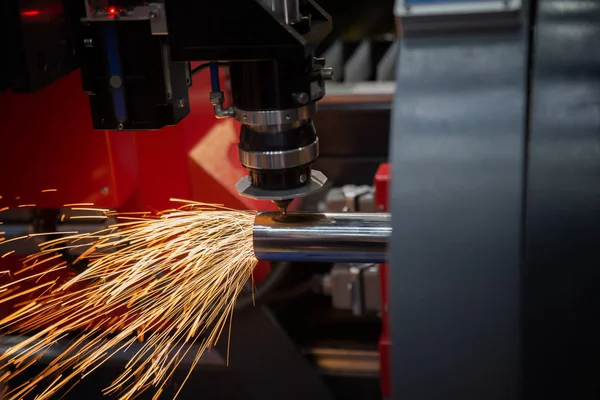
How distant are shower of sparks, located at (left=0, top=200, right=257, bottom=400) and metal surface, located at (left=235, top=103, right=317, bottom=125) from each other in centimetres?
39

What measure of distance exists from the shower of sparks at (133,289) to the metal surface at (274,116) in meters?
0.39

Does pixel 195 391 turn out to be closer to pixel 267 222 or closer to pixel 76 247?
pixel 76 247

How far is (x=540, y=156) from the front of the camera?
799 mm

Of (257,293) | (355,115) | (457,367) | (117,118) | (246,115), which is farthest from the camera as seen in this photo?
(355,115)

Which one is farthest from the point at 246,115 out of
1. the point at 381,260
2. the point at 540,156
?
the point at 540,156

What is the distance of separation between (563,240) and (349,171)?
1625mm

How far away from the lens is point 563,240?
0.79 meters

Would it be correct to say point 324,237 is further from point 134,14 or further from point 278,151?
point 134,14

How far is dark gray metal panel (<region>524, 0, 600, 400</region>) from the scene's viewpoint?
78 centimetres

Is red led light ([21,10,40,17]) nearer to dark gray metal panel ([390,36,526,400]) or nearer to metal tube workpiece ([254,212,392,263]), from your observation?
metal tube workpiece ([254,212,392,263])

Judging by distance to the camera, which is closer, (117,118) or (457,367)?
(457,367)

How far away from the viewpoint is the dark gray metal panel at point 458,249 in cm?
76

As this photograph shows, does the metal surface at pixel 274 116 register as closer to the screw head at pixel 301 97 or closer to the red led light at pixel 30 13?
the screw head at pixel 301 97

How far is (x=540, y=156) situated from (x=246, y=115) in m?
0.55
